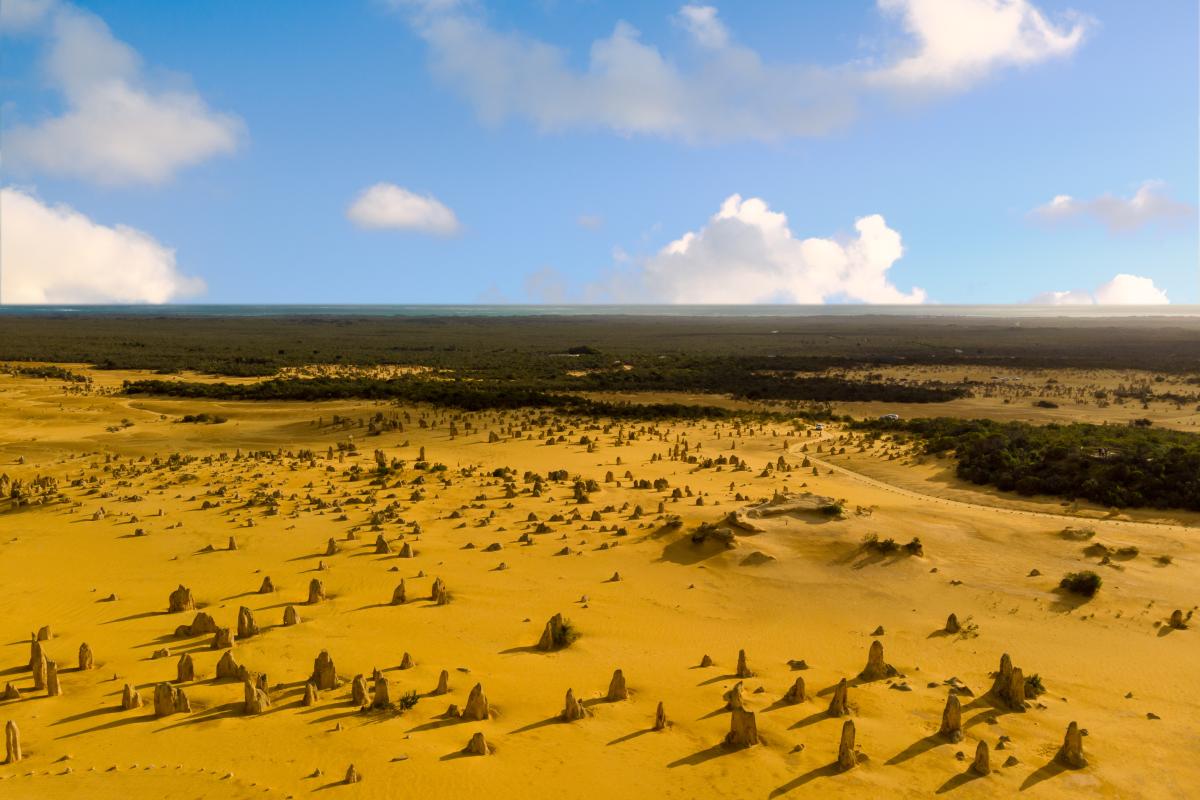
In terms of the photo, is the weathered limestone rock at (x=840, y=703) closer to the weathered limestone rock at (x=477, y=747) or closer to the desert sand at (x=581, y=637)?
the desert sand at (x=581, y=637)

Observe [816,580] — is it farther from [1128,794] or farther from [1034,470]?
[1034,470]

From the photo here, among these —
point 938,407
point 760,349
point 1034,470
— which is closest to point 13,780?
point 1034,470

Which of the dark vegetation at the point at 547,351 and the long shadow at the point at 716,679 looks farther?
the dark vegetation at the point at 547,351

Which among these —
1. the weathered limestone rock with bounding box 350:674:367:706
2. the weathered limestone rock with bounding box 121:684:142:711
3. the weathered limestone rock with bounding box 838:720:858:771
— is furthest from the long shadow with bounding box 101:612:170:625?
the weathered limestone rock with bounding box 838:720:858:771

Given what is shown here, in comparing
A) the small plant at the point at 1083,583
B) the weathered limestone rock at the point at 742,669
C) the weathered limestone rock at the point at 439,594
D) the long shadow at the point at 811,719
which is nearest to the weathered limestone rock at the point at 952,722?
the long shadow at the point at 811,719

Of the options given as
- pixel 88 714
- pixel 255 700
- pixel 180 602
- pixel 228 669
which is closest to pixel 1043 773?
pixel 255 700

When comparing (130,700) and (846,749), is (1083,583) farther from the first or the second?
(130,700)
